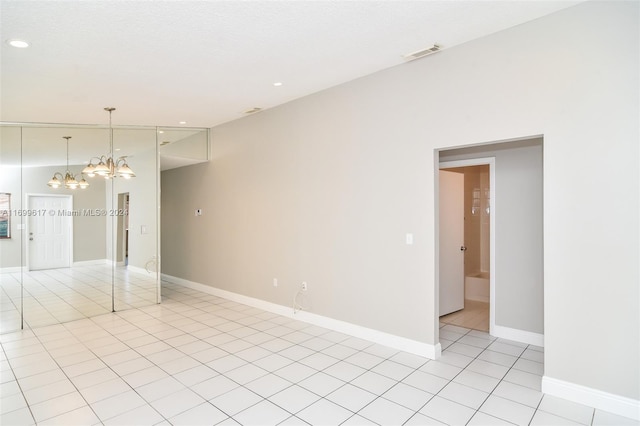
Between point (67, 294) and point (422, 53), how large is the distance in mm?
5828

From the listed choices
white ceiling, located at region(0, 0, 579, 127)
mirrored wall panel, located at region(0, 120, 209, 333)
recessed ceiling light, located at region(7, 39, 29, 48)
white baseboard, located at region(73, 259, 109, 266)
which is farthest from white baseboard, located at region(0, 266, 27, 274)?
recessed ceiling light, located at region(7, 39, 29, 48)

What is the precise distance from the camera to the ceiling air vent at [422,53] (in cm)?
339

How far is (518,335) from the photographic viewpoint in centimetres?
414

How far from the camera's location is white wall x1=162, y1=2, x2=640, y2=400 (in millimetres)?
2613

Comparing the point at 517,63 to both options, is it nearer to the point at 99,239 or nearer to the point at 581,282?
the point at 581,282

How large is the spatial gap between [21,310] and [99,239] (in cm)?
131

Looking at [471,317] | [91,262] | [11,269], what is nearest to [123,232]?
[91,262]

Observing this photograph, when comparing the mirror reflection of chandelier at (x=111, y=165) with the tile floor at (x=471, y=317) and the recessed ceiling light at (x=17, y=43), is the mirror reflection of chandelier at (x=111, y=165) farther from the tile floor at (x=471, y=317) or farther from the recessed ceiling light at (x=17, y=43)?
the tile floor at (x=471, y=317)

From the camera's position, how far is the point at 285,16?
107 inches

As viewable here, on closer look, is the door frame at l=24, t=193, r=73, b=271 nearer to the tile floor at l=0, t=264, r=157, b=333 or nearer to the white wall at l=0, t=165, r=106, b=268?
the white wall at l=0, t=165, r=106, b=268

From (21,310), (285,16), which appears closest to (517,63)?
(285,16)

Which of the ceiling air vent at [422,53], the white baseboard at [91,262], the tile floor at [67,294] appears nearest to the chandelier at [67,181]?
the white baseboard at [91,262]

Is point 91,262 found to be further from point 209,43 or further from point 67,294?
point 209,43

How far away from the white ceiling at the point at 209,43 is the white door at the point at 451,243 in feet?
7.08
